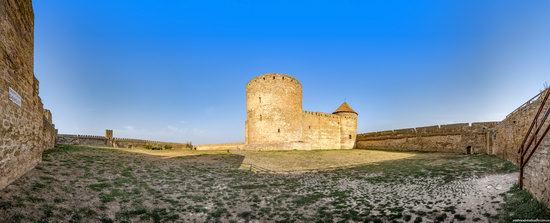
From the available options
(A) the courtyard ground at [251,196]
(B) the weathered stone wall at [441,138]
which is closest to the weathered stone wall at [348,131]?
(B) the weathered stone wall at [441,138]

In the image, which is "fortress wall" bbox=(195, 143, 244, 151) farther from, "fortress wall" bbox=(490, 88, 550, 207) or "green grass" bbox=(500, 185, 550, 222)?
"green grass" bbox=(500, 185, 550, 222)

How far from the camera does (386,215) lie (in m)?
6.90

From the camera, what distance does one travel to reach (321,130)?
104 ft

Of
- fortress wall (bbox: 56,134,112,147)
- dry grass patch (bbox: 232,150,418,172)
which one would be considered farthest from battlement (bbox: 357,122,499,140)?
fortress wall (bbox: 56,134,112,147)

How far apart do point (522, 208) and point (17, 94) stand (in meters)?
12.8

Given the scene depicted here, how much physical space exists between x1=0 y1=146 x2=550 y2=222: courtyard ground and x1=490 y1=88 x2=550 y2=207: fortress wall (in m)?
0.37

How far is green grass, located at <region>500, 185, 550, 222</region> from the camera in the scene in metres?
5.19

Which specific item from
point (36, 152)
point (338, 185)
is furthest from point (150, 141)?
point (338, 185)

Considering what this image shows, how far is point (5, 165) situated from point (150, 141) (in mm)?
31699

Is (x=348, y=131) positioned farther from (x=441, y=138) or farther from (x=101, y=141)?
(x=101, y=141)

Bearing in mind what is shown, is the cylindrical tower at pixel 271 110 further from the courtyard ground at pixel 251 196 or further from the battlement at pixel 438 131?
the courtyard ground at pixel 251 196

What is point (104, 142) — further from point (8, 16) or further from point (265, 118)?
point (8, 16)

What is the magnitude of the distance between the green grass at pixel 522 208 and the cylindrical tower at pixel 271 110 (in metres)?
20.6

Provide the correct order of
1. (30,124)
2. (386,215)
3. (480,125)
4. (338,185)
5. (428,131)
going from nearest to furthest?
(386,215), (30,124), (338,185), (480,125), (428,131)
